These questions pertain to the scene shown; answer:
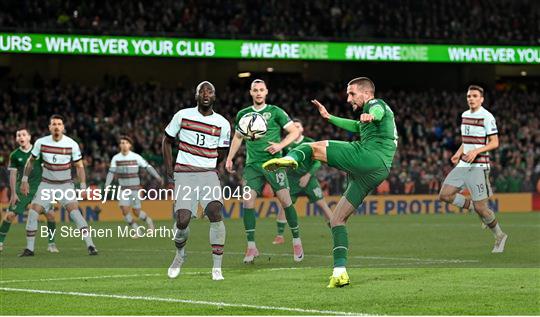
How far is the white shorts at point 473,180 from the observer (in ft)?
52.1

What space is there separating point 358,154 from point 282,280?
71.2 inches

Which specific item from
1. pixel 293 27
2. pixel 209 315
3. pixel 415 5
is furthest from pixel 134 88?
pixel 209 315

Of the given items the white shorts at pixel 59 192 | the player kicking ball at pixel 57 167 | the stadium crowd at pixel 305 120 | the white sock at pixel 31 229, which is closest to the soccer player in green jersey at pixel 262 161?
the player kicking ball at pixel 57 167

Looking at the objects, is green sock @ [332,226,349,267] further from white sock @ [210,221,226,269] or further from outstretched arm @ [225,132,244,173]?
outstretched arm @ [225,132,244,173]

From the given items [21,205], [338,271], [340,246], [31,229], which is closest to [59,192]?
[31,229]

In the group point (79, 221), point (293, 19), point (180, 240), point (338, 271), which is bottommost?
point (338, 271)

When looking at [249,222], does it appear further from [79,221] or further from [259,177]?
[79,221]

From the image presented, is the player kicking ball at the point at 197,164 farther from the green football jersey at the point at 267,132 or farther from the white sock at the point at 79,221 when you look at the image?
the white sock at the point at 79,221

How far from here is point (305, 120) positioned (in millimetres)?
41906

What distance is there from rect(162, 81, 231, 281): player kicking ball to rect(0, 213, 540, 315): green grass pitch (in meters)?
0.57

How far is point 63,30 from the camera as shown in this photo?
3819cm

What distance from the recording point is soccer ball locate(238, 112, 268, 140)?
46.3 ft

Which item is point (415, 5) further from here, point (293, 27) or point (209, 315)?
point (209, 315)

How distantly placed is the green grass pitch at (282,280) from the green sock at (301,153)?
1.38 metres
